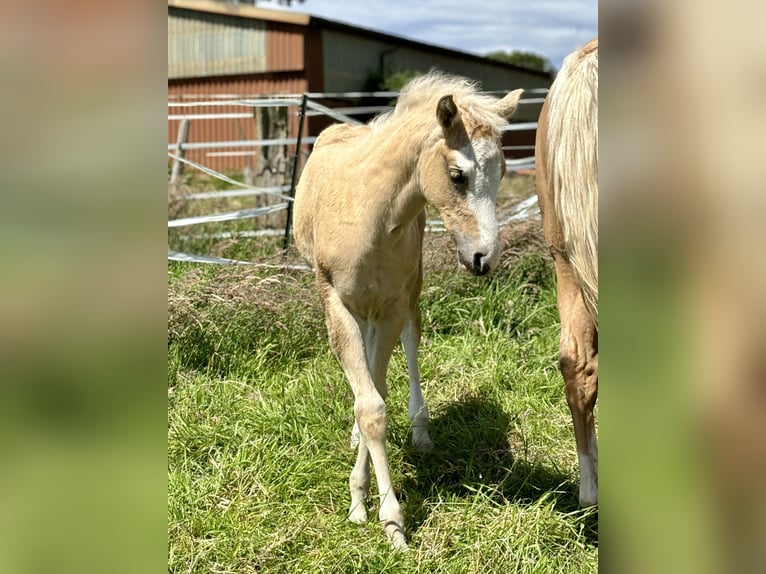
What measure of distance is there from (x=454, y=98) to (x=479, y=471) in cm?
173

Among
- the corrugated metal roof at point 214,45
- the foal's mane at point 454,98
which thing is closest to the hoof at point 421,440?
the foal's mane at point 454,98

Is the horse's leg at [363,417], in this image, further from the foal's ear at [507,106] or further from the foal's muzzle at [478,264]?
the foal's ear at [507,106]

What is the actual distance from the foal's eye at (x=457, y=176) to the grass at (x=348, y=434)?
4.31 ft

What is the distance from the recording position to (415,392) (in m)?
3.72

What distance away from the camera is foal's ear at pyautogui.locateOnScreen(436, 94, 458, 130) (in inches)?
99.3

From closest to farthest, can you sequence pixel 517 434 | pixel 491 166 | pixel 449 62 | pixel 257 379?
pixel 491 166, pixel 517 434, pixel 257 379, pixel 449 62

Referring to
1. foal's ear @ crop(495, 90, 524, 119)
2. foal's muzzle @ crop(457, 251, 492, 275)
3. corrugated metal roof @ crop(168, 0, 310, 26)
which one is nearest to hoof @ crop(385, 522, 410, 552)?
foal's muzzle @ crop(457, 251, 492, 275)

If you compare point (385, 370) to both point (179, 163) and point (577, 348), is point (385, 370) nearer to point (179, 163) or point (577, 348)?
point (577, 348)

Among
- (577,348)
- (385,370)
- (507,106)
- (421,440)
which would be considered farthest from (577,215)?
(421,440)
